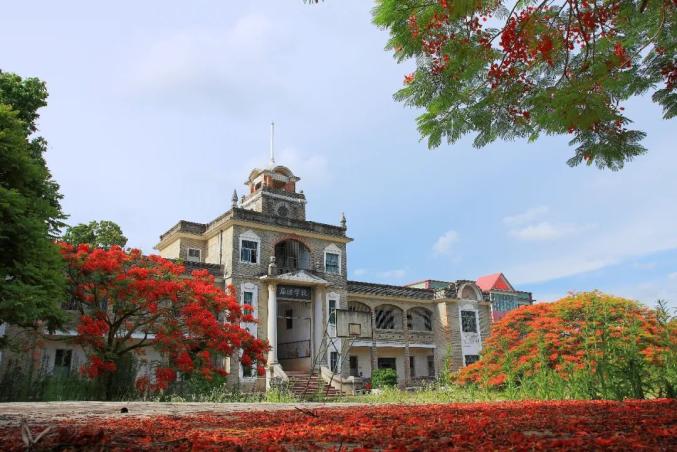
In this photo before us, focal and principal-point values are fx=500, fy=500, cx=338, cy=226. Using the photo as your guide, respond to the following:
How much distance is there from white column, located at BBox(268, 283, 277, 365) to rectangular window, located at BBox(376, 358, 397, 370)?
28.5 ft

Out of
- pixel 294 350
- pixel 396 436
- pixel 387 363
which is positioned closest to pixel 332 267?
pixel 294 350

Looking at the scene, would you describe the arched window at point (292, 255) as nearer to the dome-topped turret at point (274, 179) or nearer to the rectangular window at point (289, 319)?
the rectangular window at point (289, 319)

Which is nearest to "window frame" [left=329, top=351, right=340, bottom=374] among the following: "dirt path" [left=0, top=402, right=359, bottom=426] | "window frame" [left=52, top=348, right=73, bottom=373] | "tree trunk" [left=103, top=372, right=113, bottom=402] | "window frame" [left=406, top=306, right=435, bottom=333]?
"window frame" [left=406, top=306, right=435, bottom=333]

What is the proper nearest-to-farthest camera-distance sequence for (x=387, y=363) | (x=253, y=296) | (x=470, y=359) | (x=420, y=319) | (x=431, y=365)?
(x=253, y=296), (x=387, y=363), (x=470, y=359), (x=431, y=365), (x=420, y=319)

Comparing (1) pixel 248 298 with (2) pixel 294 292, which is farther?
(2) pixel 294 292

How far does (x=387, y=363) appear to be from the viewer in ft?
94.4

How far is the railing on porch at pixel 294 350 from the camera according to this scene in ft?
77.9

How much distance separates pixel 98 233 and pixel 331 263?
11.0 m

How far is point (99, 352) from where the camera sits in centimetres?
1410

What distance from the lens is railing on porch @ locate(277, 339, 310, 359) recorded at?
934 inches

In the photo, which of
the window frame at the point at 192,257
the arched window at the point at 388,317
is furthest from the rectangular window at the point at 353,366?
the window frame at the point at 192,257

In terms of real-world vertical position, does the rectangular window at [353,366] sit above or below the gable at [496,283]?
below

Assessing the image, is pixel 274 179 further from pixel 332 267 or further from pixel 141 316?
pixel 141 316

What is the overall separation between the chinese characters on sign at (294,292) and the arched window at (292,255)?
4.06 feet
